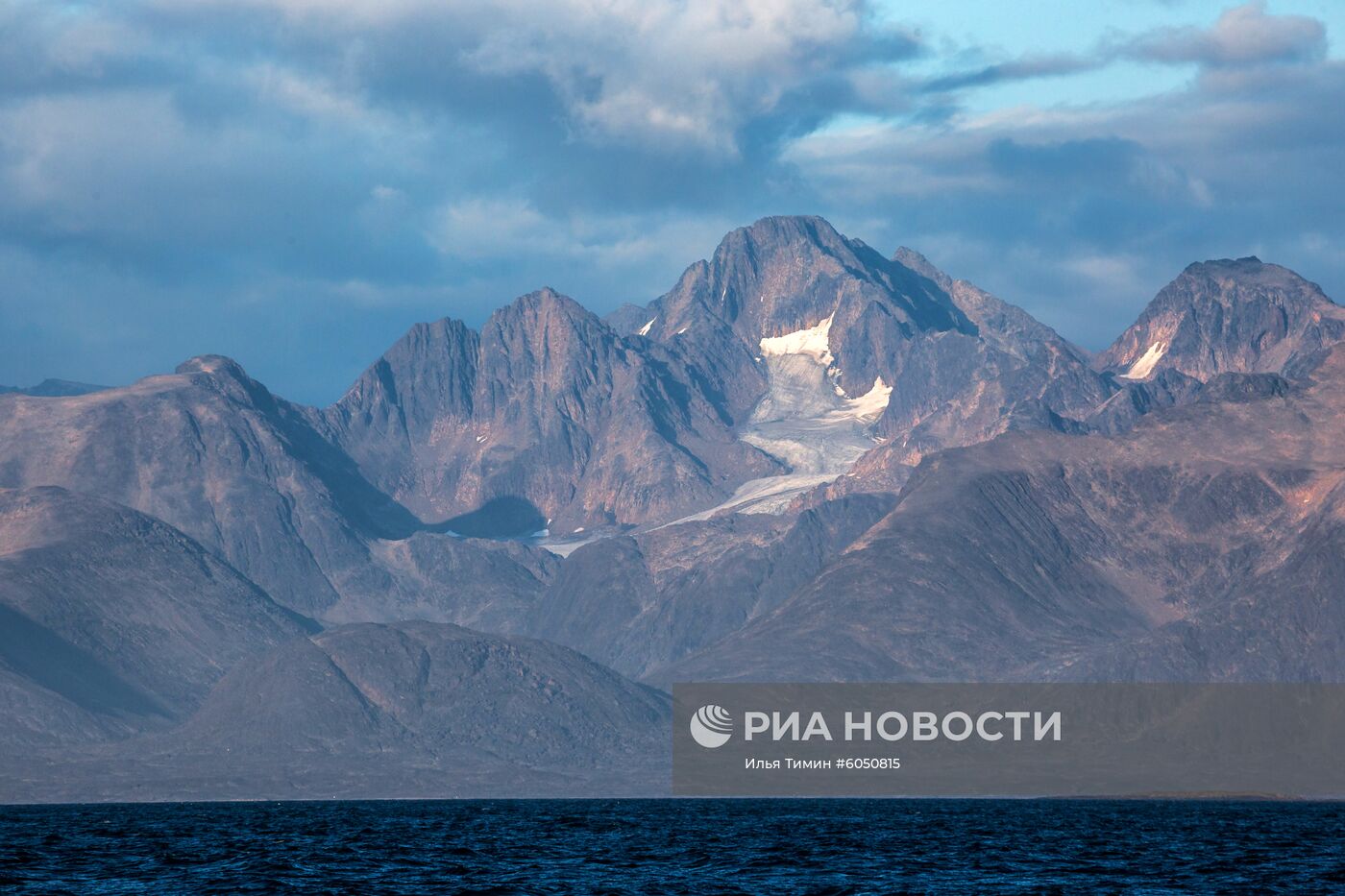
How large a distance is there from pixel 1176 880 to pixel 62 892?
80974mm

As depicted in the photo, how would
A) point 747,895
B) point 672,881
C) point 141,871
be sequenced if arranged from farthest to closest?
point 141,871 < point 672,881 < point 747,895

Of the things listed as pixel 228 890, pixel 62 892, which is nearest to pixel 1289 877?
pixel 228 890

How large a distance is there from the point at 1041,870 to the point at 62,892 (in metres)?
76.6

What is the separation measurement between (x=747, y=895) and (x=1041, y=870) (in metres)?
36.6

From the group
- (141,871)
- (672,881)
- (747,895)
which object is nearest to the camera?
(747,895)

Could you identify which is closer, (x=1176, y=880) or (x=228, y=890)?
(x=228, y=890)

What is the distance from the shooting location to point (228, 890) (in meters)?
156

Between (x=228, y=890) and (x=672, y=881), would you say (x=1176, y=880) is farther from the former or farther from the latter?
(x=228, y=890)

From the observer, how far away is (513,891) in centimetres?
15425

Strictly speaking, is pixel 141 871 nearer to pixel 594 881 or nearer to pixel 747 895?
pixel 594 881

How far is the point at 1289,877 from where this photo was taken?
169125 millimetres

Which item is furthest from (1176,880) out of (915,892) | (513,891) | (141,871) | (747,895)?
(141,871)

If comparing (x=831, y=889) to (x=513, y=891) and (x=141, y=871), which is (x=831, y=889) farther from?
(x=141, y=871)

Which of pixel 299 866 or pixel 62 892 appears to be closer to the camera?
pixel 62 892
